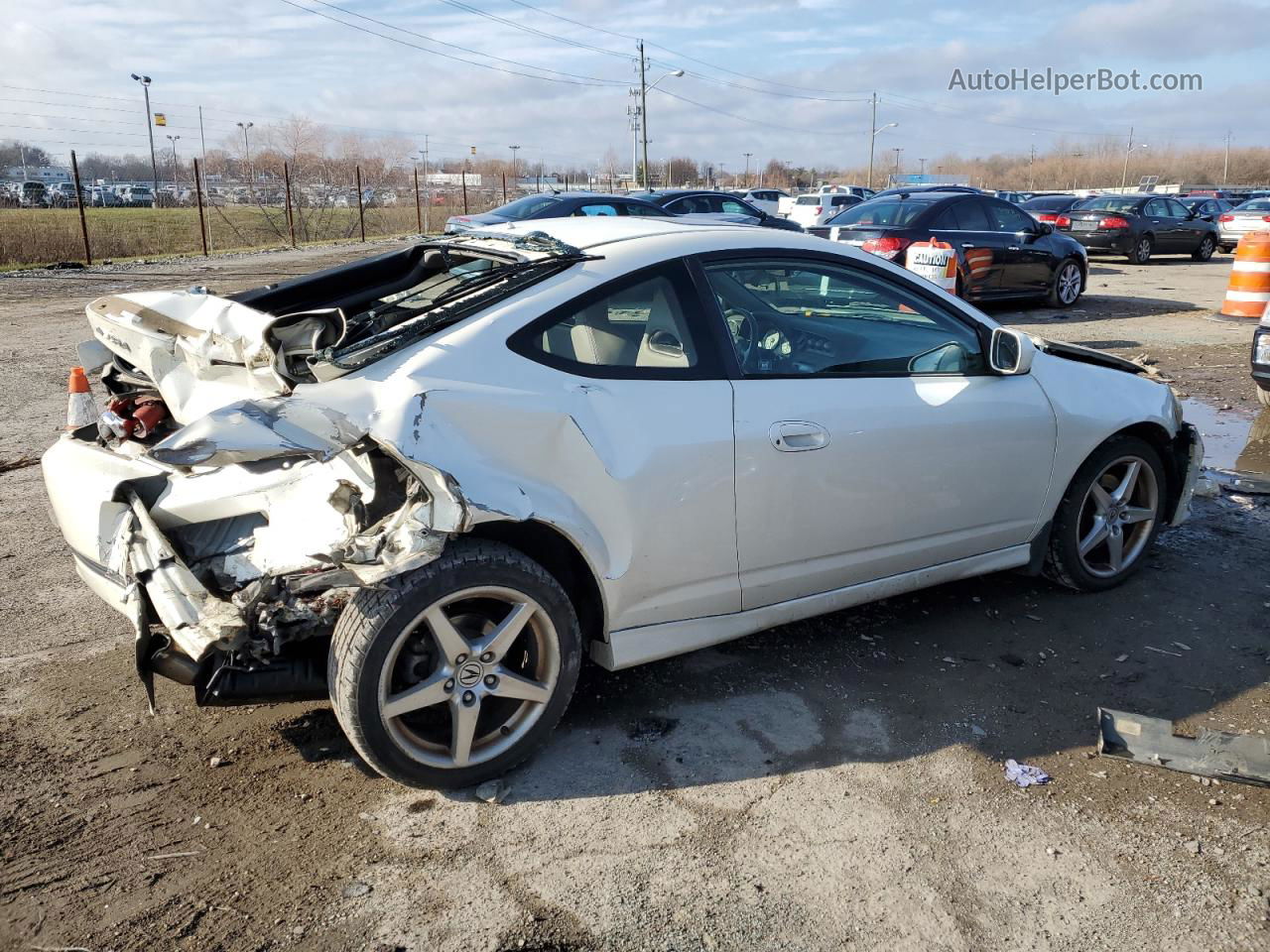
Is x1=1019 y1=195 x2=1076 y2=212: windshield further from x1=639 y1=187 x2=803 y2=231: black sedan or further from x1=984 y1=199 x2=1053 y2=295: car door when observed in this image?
x1=984 y1=199 x2=1053 y2=295: car door

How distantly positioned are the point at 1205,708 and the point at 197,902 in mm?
3474

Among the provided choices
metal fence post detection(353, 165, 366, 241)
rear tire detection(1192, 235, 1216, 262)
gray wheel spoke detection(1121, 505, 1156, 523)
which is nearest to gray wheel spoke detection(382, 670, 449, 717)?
gray wheel spoke detection(1121, 505, 1156, 523)

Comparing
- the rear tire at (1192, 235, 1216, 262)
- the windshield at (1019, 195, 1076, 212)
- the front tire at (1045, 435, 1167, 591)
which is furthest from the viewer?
the windshield at (1019, 195, 1076, 212)

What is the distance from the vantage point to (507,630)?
3.09 metres

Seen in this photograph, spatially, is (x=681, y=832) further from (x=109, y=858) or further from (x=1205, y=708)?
(x=1205, y=708)

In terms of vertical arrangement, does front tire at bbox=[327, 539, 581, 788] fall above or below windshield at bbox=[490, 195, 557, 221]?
below

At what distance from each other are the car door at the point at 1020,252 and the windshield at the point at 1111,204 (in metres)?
10.0

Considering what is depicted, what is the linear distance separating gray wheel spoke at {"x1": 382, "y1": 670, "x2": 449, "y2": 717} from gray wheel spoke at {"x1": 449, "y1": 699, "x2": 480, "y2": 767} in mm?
64

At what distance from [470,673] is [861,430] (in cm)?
165

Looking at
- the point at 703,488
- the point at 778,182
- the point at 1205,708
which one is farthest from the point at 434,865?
the point at 778,182

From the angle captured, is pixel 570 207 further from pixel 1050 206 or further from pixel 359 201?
pixel 359 201

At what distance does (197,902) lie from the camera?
265 cm

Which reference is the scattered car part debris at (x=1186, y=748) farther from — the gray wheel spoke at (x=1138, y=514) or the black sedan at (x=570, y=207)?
the black sedan at (x=570, y=207)

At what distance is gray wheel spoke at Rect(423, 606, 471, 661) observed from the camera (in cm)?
295
